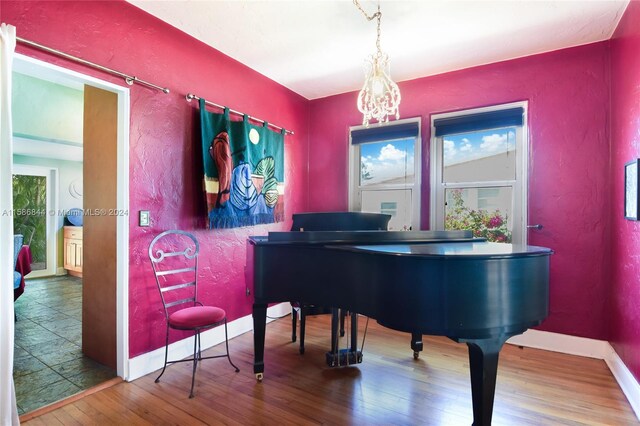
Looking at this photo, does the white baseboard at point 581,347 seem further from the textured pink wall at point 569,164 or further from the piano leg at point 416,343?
the piano leg at point 416,343

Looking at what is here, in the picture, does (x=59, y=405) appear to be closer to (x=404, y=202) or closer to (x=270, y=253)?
(x=270, y=253)

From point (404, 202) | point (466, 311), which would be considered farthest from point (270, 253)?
point (404, 202)

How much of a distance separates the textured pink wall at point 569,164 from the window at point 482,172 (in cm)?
11

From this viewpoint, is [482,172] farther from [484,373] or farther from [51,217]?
[51,217]

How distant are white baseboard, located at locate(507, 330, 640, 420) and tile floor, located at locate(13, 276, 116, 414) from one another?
11.0ft

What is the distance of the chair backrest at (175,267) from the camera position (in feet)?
7.75

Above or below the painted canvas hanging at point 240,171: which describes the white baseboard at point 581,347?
below

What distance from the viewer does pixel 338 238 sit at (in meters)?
1.91

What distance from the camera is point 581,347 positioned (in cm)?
268

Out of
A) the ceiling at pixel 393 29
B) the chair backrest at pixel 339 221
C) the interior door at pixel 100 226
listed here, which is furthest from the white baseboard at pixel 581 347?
the interior door at pixel 100 226

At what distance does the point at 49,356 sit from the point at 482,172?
4007 mm

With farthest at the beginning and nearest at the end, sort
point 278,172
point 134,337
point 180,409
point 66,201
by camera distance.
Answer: point 66,201, point 278,172, point 134,337, point 180,409

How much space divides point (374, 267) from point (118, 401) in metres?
1.75


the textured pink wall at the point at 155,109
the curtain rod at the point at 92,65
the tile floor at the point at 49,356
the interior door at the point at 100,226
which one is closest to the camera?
the curtain rod at the point at 92,65
